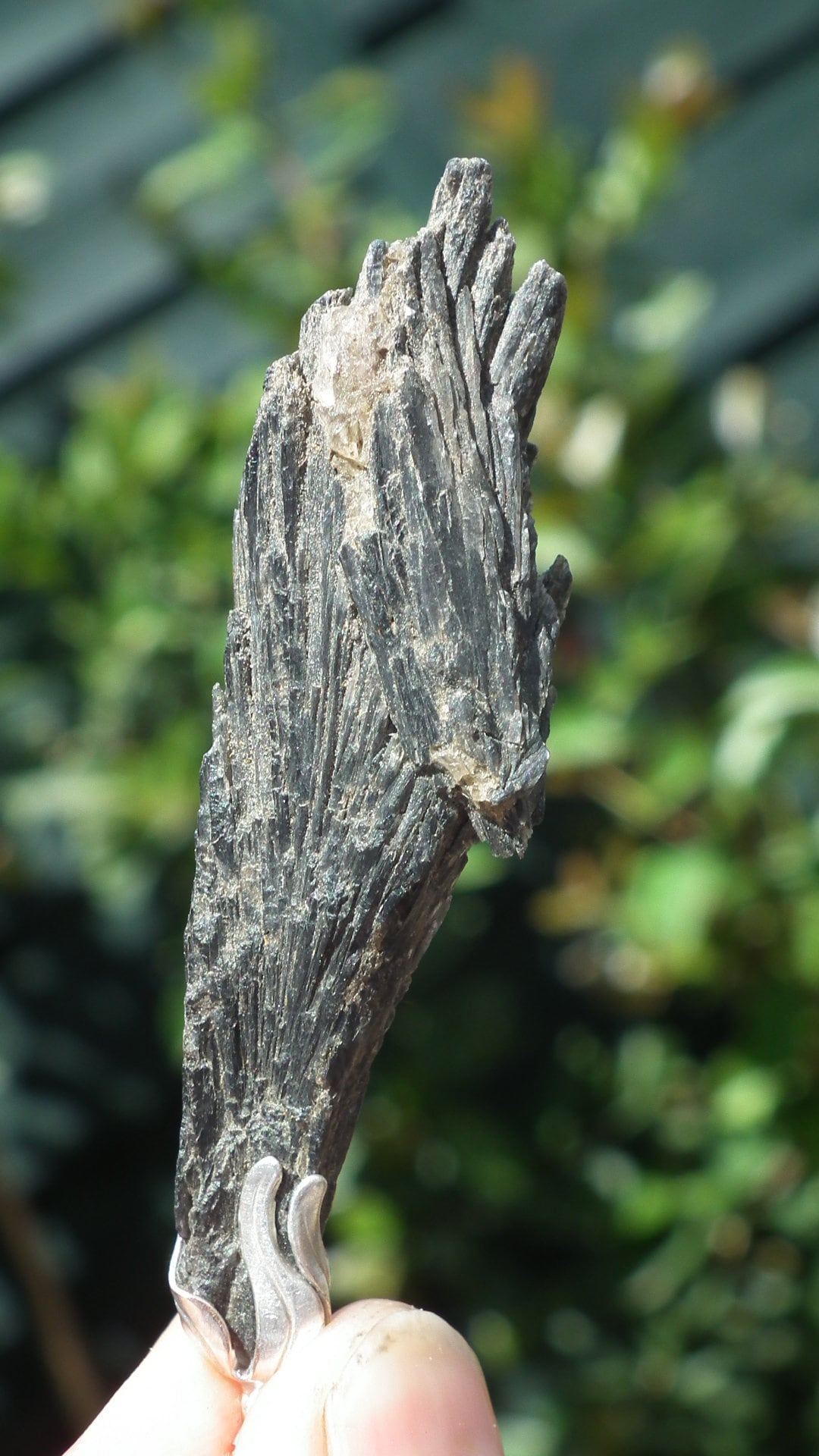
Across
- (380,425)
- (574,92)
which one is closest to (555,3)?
(574,92)

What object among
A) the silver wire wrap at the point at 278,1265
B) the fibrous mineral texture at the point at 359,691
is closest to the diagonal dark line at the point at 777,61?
the fibrous mineral texture at the point at 359,691

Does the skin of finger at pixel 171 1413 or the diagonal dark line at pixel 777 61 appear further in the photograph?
the diagonal dark line at pixel 777 61

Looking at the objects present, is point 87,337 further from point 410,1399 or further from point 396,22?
point 410,1399

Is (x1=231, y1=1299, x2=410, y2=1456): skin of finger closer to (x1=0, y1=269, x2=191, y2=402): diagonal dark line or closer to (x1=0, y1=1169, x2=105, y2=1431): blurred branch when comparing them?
(x1=0, y1=1169, x2=105, y2=1431): blurred branch

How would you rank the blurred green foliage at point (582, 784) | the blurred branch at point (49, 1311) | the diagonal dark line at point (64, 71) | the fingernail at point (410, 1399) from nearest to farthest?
the fingernail at point (410, 1399) < the blurred green foliage at point (582, 784) < the blurred branch at point (49, 1311) < the diagonal dark line at point (64, 71)

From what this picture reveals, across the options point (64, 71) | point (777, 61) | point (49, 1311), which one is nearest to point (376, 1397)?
point (49, 1311)

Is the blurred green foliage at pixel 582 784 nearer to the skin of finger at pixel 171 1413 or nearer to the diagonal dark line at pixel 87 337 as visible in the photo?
the diagonal dark line at pixel 87 337

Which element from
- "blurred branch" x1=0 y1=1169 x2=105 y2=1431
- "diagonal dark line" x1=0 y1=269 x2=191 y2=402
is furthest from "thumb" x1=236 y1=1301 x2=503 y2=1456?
"diagonal dark line" x1=0 y1=269 x2=191 y2=402

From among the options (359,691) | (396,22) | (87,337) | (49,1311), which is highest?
(396,22)
